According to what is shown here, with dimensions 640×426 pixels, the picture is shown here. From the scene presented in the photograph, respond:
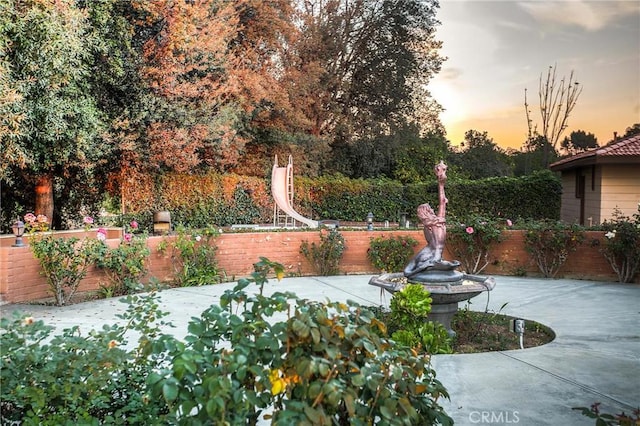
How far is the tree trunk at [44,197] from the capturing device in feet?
44.4

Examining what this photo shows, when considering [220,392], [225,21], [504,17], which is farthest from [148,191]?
[220,392]

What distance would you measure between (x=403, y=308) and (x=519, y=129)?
79.1ft

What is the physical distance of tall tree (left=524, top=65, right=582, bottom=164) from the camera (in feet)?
79.9

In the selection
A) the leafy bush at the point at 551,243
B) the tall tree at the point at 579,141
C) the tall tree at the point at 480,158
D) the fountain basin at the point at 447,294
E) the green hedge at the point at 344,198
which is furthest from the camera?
the tall tree at the point at 579,141

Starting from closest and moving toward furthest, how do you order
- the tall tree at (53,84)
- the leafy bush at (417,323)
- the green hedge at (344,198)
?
1. the leafy bush at (417,323)
2. the tall tree at (53,84)
3. the green hedge at (344,198)

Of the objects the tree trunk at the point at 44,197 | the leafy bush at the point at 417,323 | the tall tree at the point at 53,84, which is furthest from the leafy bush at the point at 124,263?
the tree trunk at the point at 44,197

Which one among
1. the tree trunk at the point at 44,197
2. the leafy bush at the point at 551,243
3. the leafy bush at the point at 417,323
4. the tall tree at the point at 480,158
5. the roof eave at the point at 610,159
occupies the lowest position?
the leafy bush at the point at 417,323

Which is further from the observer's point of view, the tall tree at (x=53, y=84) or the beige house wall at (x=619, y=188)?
the beige house wall at (x=619, y=188)

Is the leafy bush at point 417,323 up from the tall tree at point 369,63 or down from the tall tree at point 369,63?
down

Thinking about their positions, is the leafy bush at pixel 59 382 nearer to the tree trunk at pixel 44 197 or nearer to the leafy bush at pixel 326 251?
the leafy bush at pixel 326 251

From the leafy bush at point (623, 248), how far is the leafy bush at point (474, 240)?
180 cm

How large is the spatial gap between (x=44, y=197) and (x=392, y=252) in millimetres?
9205

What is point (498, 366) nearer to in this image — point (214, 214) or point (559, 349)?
point (559, 349)

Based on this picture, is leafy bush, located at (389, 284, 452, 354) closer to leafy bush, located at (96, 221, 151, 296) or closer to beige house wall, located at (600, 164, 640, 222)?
leafy bush, located at (96, 221, 151, 296)
